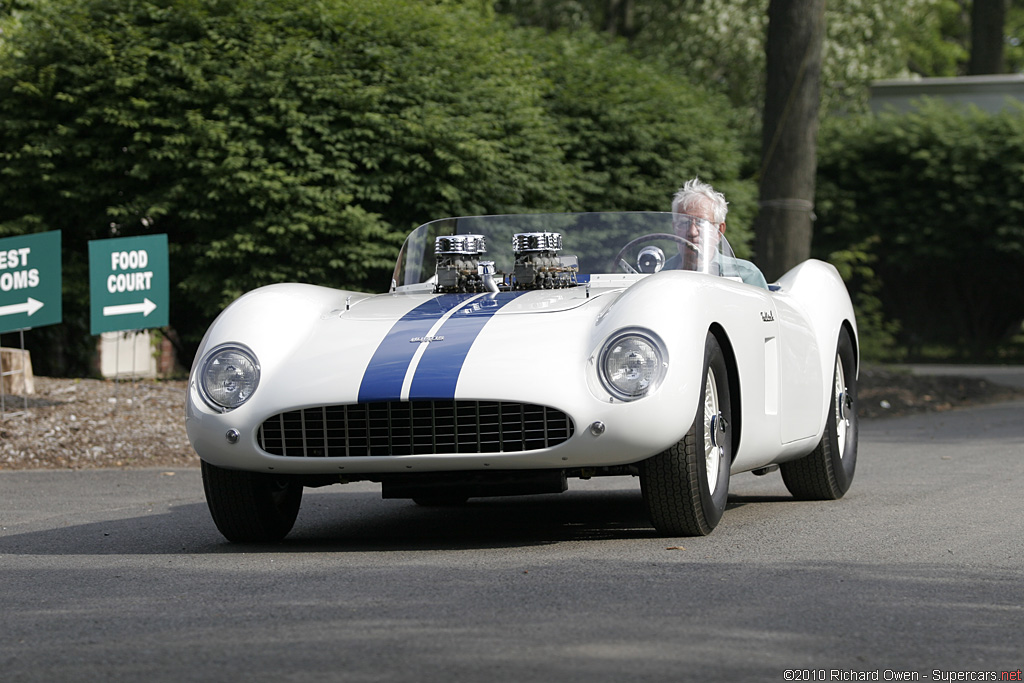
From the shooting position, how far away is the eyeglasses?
674 centimetres

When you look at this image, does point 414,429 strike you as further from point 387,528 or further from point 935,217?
point 935,217

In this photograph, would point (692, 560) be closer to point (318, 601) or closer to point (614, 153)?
point (318, 601)

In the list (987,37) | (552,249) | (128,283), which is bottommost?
(128,283)

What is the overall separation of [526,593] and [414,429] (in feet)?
3.57

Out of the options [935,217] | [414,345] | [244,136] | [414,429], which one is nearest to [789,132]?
[244,136]

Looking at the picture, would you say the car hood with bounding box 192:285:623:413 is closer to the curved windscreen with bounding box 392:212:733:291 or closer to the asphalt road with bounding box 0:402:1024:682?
the curved windscreen with bounding box 392:212:733:291

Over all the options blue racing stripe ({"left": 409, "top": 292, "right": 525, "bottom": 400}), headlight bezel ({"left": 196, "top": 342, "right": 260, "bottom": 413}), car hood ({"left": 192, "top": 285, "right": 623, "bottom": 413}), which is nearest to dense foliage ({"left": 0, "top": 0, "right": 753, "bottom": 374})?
car hood ({"left": 192, "top": 285, "right": 623, "bottom": 413})

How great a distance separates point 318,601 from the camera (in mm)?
4402

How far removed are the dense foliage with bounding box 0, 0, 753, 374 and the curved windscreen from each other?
21.4 feet

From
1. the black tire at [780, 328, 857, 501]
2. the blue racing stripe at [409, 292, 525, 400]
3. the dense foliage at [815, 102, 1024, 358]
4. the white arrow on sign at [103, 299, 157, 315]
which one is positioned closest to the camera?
the blue racing stripe at [409, 292, 525, 400]

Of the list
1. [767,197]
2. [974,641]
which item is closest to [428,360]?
[974,641]

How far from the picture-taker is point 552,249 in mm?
6484

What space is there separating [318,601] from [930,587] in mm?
1893

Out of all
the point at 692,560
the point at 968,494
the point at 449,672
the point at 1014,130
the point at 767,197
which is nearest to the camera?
the point at 449,672
